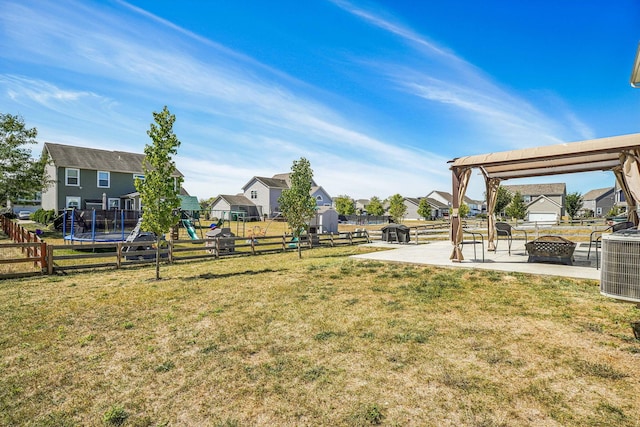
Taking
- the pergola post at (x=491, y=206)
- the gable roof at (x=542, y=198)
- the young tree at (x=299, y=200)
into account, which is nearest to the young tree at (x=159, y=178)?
the young tree at (x=299, y=200)

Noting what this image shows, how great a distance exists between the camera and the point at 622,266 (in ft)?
15.8

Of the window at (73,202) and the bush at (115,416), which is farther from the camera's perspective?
the window at (73,202)

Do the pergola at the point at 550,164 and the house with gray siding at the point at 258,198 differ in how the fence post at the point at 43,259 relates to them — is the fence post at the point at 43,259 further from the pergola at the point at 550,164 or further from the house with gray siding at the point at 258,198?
the house with gray siding at the point at 258,198

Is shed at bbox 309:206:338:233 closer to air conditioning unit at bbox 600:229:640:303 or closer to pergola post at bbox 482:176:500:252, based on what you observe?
pergola post at bbox 482:176:500:252

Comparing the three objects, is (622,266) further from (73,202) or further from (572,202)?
(572,202)

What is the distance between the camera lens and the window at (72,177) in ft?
100

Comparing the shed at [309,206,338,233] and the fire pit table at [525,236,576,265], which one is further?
the shed at [309,206,338,233]

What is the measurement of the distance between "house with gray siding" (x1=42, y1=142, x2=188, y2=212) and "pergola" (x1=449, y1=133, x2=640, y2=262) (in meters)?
27.3

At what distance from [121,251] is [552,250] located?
1516 cm

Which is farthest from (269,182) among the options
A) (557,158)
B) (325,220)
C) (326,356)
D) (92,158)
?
(326,356)

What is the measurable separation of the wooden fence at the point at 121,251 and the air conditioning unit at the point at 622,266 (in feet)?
42.1

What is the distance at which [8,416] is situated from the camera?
355 centimetres

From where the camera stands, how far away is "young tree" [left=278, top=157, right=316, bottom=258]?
1662 centimetres

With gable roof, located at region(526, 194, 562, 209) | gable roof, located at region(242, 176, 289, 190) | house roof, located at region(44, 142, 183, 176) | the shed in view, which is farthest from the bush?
gable roof, located at region(526, 194, 562, 209)
